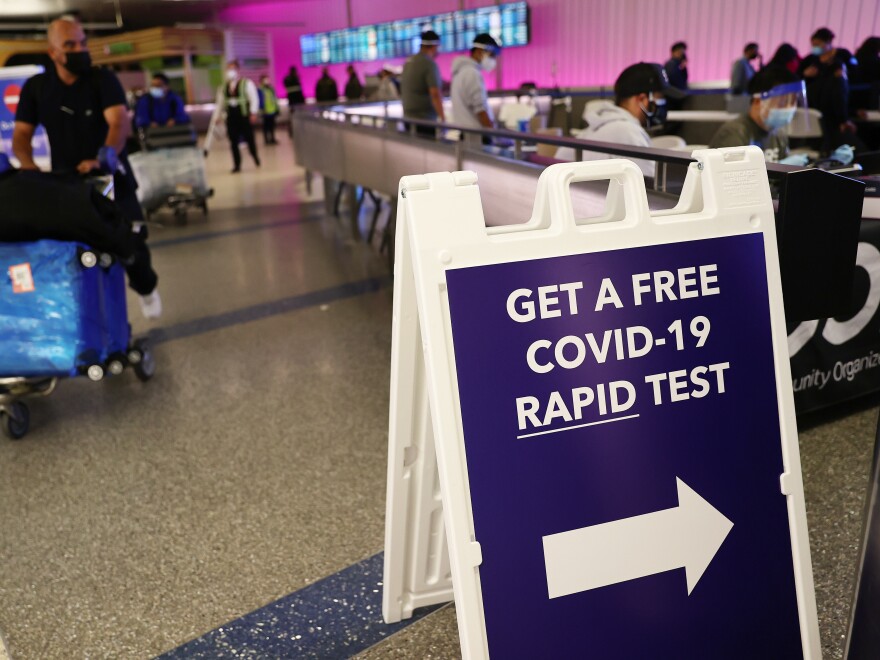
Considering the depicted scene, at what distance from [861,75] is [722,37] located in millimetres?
5461

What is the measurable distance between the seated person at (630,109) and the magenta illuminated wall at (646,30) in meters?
8.45

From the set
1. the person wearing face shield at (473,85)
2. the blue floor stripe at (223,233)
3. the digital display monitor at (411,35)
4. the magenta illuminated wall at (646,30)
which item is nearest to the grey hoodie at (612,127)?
the person wearing face shield at (473,85)

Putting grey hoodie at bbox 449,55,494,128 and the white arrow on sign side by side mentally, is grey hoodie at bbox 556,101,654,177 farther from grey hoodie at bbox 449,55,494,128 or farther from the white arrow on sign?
grey hoodie at bbox 449,55,494,128

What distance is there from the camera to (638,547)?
1258mm

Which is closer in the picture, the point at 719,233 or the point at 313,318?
the point at 719,233

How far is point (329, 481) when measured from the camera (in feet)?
8.28

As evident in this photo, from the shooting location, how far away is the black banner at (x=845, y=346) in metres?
2.58

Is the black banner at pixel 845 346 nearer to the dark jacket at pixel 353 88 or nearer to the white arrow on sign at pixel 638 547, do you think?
the white arrow on sign at pixel 638 547

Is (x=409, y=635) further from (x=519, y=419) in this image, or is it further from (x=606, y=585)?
(x=519, y=419)

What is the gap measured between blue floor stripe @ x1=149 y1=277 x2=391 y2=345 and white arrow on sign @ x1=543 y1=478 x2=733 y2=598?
3324 millimetres

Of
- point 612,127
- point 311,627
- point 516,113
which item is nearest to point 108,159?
point 612,127

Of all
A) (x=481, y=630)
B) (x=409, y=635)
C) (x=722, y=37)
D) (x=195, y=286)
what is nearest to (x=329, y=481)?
(x=409, y=635)

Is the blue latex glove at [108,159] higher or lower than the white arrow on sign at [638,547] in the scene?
higher

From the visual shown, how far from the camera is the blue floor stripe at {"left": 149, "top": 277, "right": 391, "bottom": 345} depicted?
423 cm
